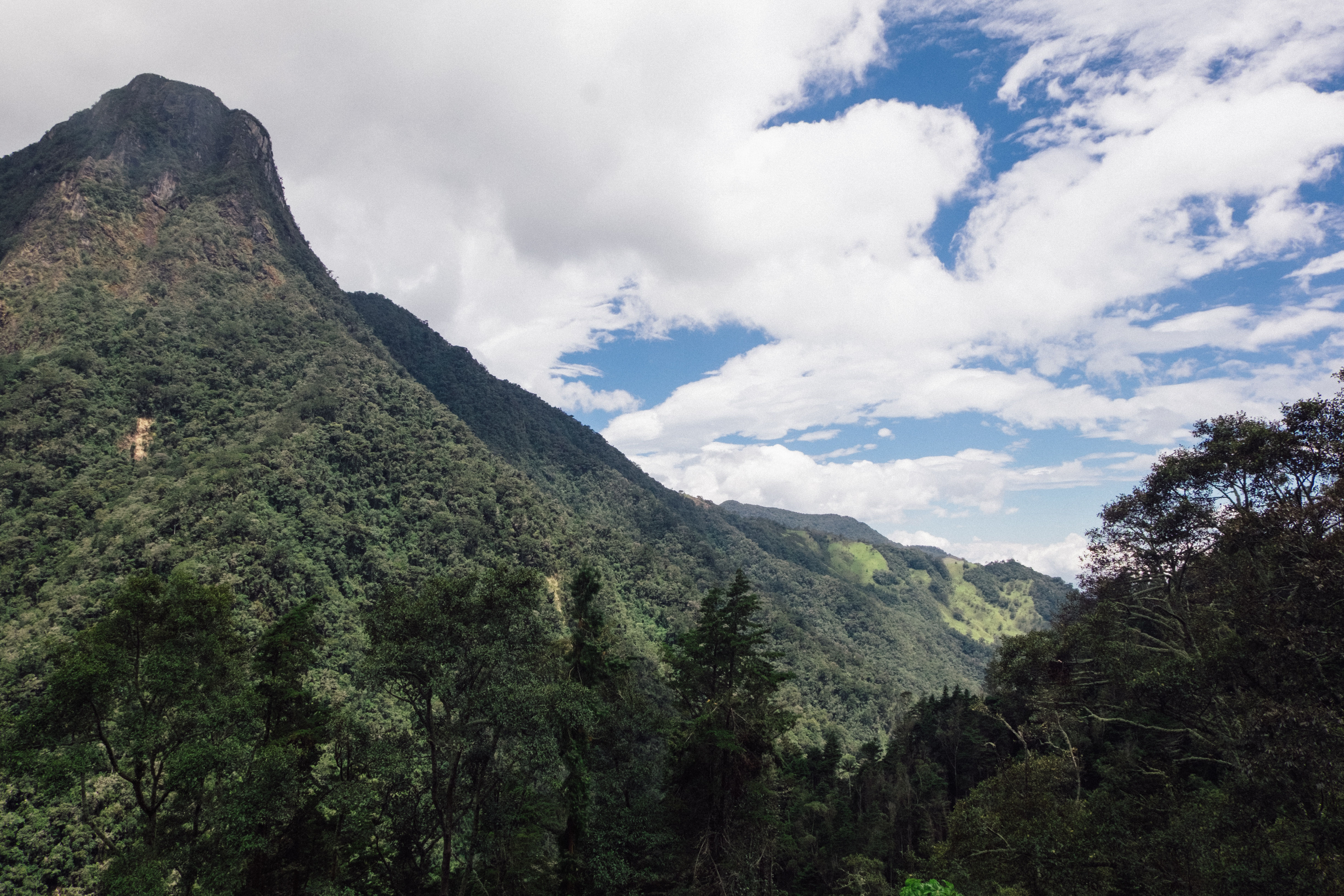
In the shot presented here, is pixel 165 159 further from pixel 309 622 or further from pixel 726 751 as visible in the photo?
pixel 726 751

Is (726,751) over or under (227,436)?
under

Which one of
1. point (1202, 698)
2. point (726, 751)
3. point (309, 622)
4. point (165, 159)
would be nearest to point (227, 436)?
point (309, 622)

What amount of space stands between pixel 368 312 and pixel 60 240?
104850 millimetres

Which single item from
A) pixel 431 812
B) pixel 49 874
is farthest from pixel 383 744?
pixel 49 874

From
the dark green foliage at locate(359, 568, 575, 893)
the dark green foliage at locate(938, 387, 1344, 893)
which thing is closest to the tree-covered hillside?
the dark green foliage at locate(359, 568, 575, 893)

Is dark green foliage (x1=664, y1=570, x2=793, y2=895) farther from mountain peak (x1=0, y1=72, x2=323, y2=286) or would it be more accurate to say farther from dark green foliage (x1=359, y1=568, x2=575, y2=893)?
mountain peak (x1=0, y1=72, x2=323, y2=286)

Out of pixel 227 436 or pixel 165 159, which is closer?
pixel 227 436

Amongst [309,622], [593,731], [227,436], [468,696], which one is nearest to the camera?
[468,696]

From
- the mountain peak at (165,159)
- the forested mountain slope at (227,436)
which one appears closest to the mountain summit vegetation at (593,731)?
the forested mountain slope at (227,436)

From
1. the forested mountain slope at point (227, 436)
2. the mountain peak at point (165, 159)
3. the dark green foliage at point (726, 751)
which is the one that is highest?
the mountain peak at point (165, 159)

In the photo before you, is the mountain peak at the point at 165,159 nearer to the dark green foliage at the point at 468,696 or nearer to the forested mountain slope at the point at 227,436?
the forested mountain slope at the point at 227,436

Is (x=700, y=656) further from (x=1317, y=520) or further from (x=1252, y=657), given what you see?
(x=1317, y=520)

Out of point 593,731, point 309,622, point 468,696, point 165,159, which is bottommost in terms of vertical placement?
point 593,731

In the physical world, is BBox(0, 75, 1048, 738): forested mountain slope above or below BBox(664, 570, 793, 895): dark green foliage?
above
